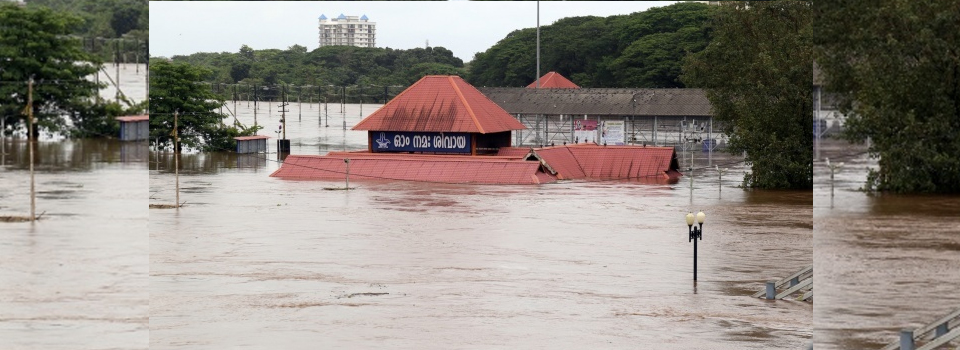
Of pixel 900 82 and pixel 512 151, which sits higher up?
pixel 900 82

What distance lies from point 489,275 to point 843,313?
534 cm

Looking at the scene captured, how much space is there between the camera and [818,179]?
7.05 meters

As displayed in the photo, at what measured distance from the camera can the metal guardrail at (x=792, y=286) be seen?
15.6 meters

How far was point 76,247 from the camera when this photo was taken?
23.2 meters

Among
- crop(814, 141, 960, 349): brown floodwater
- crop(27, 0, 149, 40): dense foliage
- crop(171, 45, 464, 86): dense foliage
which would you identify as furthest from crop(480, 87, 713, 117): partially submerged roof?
crop(27, 0, 149, 40): dense foliage

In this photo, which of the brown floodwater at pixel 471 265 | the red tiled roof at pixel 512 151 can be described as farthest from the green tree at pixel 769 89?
the red tiled roof at pixel 512 151

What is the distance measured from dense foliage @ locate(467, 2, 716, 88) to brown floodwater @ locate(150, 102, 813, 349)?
2631cm

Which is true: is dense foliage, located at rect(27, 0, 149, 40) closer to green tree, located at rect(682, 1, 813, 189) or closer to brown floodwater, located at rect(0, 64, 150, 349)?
brown floodwater, located at rect(0, 64, 150, 349)

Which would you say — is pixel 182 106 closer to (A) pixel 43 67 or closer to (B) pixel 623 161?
(A) pixel 43 67

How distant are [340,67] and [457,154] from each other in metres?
4.87

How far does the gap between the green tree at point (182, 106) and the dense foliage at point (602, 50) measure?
24687 millimetres

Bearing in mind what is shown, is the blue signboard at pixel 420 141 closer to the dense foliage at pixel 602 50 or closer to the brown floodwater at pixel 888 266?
the dense foliage at pixel 602 50

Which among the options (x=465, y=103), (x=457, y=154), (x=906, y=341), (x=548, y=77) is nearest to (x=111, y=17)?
(x=906, y=341)

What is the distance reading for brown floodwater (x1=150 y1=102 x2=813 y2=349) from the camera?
50.9 feet
